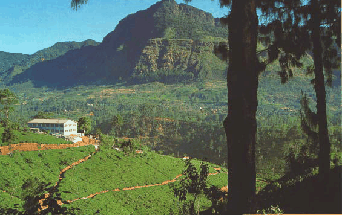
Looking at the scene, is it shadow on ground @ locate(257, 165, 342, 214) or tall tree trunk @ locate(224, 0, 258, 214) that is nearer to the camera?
tall tree trunk @ locate(224, 0, 258, 214)

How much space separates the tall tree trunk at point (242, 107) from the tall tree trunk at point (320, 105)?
22.6ft

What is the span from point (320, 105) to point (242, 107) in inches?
280

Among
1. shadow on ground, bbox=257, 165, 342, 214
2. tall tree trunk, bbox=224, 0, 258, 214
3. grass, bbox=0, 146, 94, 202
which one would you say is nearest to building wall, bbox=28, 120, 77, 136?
grass, bbox=0, 146, 94, 202

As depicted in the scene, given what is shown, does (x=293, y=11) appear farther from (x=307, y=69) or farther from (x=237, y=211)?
(x=237, y=211)

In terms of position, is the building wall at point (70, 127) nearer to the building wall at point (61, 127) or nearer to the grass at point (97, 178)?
the building wall at point (61, 127)

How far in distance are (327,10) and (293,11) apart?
1456 millimetres

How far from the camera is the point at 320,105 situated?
9.91m

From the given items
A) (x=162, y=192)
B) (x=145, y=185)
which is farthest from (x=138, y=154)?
(x=162, y=192)

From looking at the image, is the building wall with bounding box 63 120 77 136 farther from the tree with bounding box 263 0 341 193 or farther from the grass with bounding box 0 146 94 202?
the tree with bounding box 263 0 341 193

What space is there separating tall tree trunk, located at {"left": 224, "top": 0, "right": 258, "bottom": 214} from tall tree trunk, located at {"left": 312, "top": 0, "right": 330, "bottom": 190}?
22.6ft

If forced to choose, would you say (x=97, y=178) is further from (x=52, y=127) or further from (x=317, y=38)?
(x=52, y=127)

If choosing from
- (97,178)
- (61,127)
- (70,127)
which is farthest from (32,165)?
(70,127)

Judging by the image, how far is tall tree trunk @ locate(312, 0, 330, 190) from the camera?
980cm

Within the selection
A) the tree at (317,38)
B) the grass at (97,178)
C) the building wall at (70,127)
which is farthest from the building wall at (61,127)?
the tree at (317,38)
